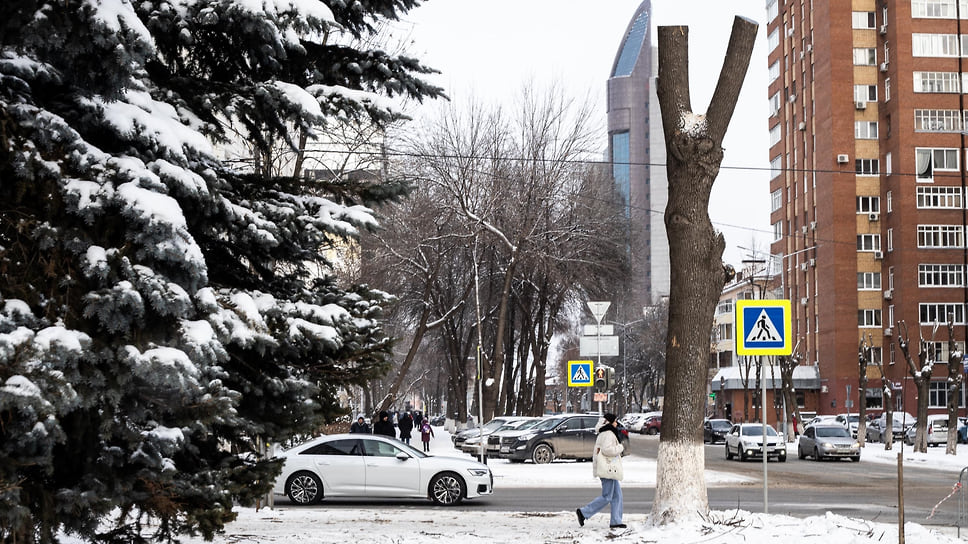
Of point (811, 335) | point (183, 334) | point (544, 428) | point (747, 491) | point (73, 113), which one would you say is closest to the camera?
point (183, 334)

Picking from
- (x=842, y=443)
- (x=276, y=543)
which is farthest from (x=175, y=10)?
(x=842, y=443)

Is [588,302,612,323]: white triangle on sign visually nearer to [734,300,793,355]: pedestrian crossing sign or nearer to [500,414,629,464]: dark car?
[500,414,629,464]: dark car

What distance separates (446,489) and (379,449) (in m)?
1.49

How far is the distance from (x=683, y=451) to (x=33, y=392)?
28.7ft

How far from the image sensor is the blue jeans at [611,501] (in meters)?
15.0

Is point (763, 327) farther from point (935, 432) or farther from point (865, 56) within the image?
point (865, 56)

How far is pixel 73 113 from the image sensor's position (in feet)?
29.1

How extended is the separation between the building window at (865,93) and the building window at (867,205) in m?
7.14

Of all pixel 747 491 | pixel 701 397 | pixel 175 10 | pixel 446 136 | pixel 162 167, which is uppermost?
pixel 446 136

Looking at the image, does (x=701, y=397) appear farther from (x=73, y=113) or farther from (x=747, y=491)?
(x=747, y=491)

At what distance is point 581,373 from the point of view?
3222 centimetres

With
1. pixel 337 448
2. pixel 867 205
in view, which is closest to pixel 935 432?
pixel 867 205

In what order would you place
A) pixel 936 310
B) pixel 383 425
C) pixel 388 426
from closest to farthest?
pixel 383 425, pixel 388 426, pixel 936 310

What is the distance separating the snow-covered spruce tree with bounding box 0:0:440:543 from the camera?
7.93 m
